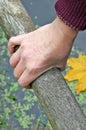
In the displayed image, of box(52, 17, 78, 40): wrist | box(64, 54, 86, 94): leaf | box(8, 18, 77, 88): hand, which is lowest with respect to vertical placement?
box(64, 54, 86, 94): leaf

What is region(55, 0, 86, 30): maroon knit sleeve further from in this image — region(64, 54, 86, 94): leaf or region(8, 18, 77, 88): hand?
region(64, 54, 86, 94): leaf

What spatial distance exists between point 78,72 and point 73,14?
0.78 m

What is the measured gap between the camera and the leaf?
66.4 inches

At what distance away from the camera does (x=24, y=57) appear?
39.4 inches

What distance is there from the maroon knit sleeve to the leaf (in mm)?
747

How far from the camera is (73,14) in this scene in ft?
3.11

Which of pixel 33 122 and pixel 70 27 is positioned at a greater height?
pixel 70 27

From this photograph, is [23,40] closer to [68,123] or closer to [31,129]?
[68,123]

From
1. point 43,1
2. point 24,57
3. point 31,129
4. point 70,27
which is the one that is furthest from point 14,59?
point 43,1

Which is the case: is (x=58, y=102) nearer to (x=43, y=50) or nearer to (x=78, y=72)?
(x=43, y=50)

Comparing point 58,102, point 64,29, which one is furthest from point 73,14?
point 58,102

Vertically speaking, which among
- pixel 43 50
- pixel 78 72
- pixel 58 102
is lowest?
pixel 78 72

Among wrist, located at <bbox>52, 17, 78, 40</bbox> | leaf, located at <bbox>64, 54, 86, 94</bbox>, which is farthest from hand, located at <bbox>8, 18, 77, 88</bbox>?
leaf, located at <bbox>64, 54, 86, 94</bbox>

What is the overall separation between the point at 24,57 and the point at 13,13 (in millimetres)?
342
